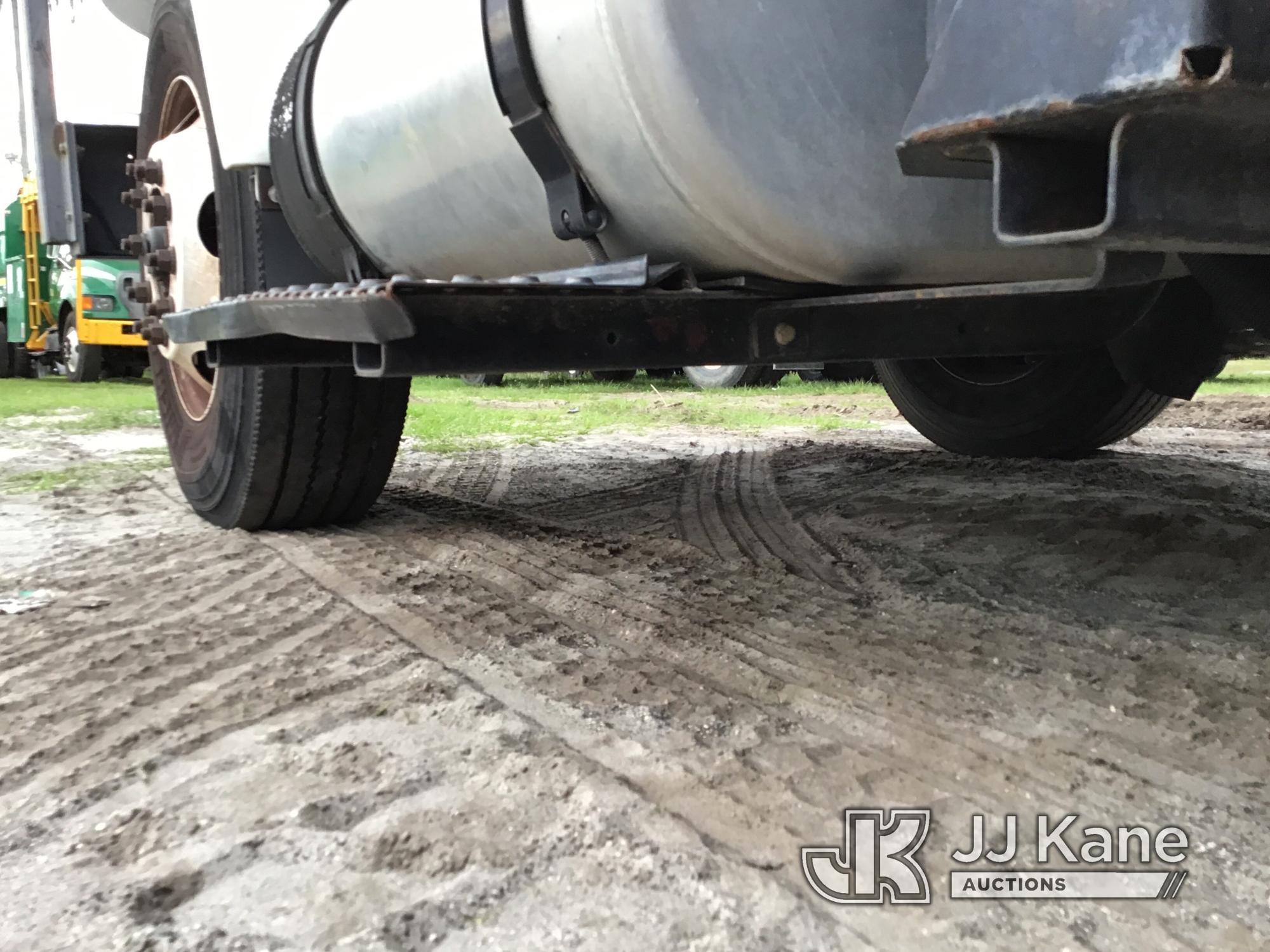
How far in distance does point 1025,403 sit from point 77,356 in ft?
33.4

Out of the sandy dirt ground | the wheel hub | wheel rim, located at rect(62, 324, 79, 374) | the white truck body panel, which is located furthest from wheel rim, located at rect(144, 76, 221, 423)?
wheel rim, located at rect(62, 324, 79, 374)

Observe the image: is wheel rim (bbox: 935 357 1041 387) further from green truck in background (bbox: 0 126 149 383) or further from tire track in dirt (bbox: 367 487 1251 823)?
green truck in background (bbox: 0 126 149 383)

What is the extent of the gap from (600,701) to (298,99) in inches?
55.9

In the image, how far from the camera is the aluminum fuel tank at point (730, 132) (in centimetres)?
117

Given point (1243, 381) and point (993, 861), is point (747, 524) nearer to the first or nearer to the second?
point (993, 861)

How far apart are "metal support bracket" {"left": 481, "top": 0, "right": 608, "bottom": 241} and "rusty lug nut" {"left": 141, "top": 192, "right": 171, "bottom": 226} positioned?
162 cm

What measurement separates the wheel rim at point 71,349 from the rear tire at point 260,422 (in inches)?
349

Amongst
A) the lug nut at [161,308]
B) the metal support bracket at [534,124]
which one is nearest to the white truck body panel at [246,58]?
the lug nut at [161,308]

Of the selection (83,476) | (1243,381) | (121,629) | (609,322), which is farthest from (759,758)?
(1243,381)

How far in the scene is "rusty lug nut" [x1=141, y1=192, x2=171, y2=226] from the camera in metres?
2.68

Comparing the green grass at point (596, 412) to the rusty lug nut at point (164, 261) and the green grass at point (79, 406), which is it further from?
the rusty lug nut at point (164, 261)

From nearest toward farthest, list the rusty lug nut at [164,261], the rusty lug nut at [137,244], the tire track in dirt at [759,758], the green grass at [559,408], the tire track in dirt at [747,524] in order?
the tire track in dirt at [759,758], the tire track in dirt at [747,524], the rusty lug nut at [164,261], the rusty lug nut at [137,244], the green grass at [559,408]

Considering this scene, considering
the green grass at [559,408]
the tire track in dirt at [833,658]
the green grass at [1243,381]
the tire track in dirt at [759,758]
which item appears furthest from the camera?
the green grass at [1243,381]

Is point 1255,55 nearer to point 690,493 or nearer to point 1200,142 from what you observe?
point 1200,142
